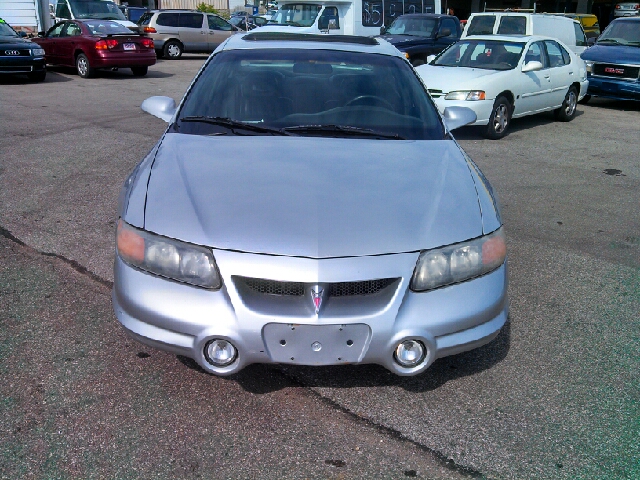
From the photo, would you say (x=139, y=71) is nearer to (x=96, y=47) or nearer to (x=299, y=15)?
(x=96, y=47)

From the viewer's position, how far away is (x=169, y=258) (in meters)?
2.86

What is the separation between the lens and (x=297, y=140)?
12.3 ft

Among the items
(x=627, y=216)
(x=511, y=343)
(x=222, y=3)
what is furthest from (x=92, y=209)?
(x=222, y=3)

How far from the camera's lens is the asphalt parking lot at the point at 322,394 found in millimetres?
2709

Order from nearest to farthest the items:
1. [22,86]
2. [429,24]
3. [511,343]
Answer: [511,343] → [22,86] → [429,24]

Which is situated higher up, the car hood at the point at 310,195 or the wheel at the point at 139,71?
the car hood at the point at 310,195

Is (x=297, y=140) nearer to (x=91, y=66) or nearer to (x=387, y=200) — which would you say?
(x=387, y=200)

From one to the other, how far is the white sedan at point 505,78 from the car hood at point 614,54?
1.59 m

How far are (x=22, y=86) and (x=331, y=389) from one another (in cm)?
1394

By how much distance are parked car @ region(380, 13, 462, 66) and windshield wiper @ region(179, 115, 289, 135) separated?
43.6ft

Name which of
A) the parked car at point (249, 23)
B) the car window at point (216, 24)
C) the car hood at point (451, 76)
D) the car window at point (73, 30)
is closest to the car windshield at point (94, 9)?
the car window at point (73, 30)

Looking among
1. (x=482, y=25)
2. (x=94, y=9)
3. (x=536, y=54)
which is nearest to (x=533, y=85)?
(x=536, y=54)

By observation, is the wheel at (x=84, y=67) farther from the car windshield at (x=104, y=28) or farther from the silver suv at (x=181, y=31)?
the silver suv at (x=181, y=31)

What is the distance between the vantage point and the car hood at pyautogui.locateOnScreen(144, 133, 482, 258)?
111 inches
